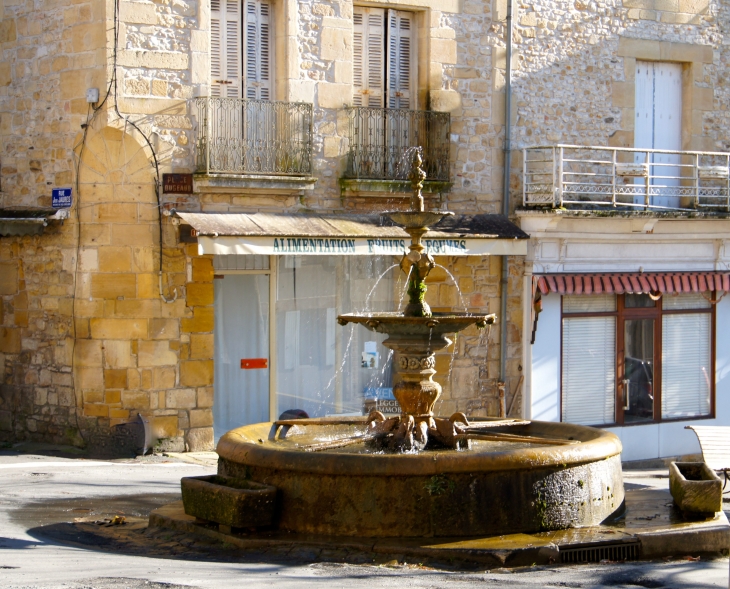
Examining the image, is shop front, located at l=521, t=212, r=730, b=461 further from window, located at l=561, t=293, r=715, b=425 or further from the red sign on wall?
the red sign on wall

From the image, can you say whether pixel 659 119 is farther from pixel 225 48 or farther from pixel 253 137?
pixel 225 48

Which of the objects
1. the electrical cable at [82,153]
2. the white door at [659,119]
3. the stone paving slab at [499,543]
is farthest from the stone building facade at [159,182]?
the stone paving slab at [499,543]

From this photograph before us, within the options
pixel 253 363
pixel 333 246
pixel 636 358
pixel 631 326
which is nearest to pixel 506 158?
pixel 631 326

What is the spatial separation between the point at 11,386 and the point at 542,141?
7.97 meters

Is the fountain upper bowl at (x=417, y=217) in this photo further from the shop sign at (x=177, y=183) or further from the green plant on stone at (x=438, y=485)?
the shop sign at (x=177, y=183)

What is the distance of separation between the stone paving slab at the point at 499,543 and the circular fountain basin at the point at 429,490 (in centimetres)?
11

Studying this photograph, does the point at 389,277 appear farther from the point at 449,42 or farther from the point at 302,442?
the point at 302,442

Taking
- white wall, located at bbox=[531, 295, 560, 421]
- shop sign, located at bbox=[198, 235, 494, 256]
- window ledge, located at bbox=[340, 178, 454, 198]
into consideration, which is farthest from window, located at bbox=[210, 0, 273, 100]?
white wall, located at bbox=[531, 295, 560, 421]

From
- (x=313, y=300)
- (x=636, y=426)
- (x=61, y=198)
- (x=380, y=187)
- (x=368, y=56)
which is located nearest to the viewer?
(x=61, y=198)

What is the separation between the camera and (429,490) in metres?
8.52

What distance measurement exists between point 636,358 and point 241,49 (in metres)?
7.39

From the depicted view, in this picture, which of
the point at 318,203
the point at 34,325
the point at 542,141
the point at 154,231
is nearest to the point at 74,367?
the point at 34,325

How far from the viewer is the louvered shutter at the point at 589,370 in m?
17.0

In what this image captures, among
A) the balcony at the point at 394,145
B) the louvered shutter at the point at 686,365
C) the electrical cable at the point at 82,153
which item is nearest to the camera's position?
the electrical cable at the point at 82,153
